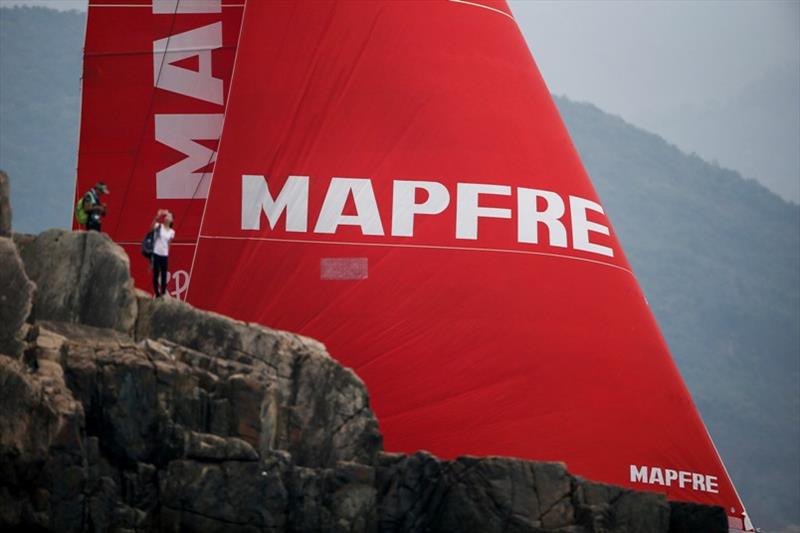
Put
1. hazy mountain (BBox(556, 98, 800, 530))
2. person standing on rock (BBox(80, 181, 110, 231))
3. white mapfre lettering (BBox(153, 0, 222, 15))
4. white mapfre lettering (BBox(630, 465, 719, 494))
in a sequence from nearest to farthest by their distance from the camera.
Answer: person standing on rock (BBox(80, 181, 110, 231)) → white mapfre lettering (BBox(630, 465, 719, 494)) → white mapfre lettering (BBox(153, 0, 222, 15)) → hazy mountain (BBox(556, 98, 800, 530))

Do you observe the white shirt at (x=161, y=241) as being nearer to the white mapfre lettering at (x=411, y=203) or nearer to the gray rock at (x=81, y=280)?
the gray rock at (x=81, y=280)

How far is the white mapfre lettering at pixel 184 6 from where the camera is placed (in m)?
27.0

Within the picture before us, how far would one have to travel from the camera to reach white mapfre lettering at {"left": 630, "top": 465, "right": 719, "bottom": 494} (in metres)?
22.9

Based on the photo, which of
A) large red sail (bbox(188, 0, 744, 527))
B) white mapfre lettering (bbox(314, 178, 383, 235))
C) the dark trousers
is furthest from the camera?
white mapfre lettering (bbox(314, 178, 383, 235))

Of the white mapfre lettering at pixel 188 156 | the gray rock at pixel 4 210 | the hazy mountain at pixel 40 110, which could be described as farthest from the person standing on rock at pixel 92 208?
the hazy mountain at pixel 40 110

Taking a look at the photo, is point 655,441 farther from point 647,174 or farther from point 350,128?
point 647,174

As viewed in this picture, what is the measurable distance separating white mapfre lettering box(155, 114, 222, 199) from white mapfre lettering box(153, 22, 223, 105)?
1.14 feet

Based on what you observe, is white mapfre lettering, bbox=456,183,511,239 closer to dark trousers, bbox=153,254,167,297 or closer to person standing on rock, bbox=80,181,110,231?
dark trousers, bbox=153,254,167,297

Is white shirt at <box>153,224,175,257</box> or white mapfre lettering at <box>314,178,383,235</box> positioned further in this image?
white mapfre lettering at <box>314,178,383,235</box>

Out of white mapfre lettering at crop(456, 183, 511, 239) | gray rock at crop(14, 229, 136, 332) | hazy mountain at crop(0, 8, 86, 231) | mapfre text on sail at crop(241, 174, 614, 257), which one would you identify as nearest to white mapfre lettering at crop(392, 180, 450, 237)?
mapfre text on sail at crop(241, 174, 614, 257)

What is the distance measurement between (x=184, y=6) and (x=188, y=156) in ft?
7.35

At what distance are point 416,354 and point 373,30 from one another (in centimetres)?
451

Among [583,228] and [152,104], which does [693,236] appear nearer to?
[152,104]

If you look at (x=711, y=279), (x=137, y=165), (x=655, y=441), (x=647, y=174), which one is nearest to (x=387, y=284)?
(x=655, y=441)
